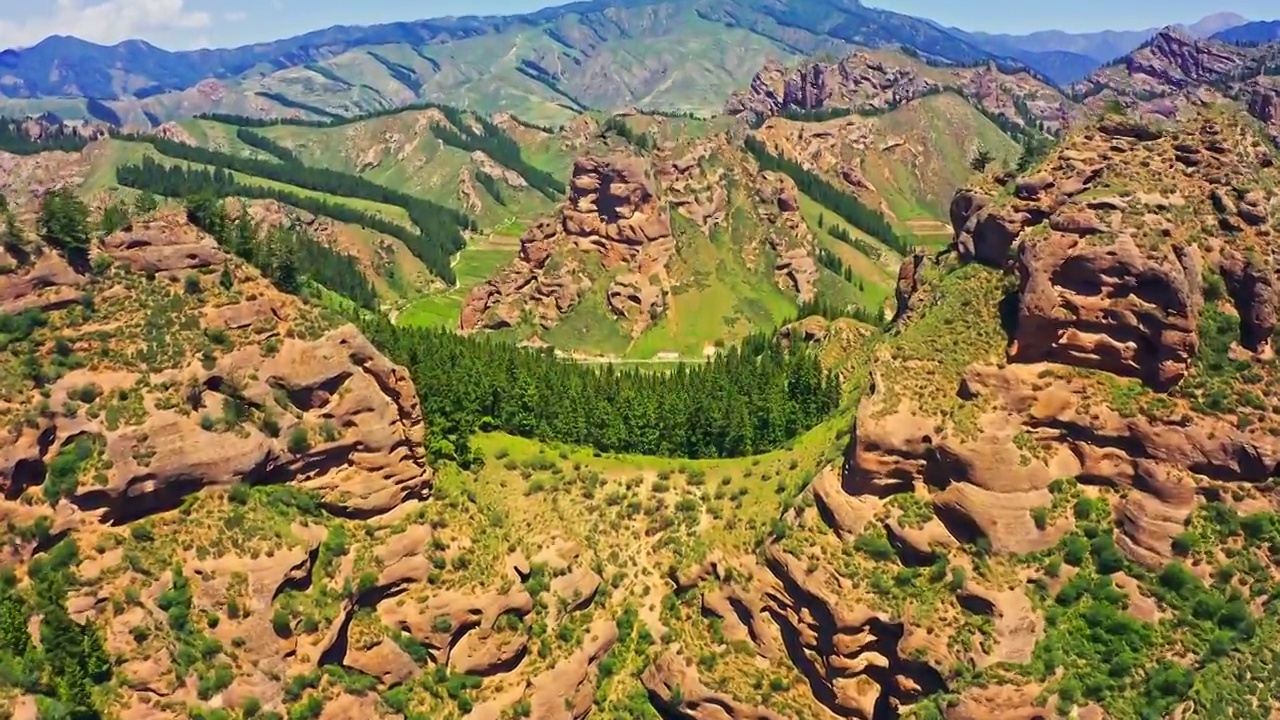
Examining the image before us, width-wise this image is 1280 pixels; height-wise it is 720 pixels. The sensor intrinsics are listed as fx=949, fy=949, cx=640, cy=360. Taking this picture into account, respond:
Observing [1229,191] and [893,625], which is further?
[1229,191]

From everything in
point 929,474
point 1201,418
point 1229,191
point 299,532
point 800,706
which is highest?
point 1229,191

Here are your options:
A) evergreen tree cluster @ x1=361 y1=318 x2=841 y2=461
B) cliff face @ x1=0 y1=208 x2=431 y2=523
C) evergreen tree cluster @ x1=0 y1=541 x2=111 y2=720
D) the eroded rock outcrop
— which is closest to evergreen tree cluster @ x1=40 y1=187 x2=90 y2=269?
cliff face @ x1=0 y1=208 x2=431 y2=523

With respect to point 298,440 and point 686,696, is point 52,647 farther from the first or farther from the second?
point 686,696

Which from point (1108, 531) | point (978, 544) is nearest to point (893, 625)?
point (978, 544)

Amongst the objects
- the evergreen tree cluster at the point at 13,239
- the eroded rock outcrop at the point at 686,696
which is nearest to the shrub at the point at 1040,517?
the eroded rock outcrop at the point at 686,696

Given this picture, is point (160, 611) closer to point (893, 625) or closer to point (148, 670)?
point (148, 670)

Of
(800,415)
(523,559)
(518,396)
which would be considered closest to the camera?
(523,559)
